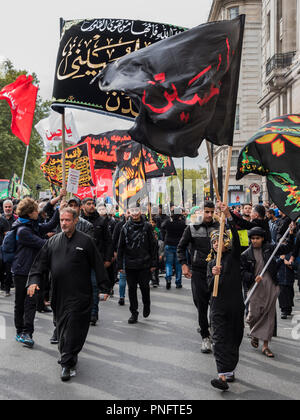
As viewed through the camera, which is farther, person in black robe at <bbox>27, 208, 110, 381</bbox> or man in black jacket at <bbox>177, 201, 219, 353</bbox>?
man in black jacket at <bbox>177, 201, 219, 353</bbox>

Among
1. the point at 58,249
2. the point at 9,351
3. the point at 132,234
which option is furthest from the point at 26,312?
the point at 132,234

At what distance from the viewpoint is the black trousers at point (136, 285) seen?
9602mm

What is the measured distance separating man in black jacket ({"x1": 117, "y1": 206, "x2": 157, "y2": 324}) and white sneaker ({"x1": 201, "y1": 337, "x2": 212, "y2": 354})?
236cm

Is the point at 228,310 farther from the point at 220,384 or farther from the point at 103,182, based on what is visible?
the point at 103,182

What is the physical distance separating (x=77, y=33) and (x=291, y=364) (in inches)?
228

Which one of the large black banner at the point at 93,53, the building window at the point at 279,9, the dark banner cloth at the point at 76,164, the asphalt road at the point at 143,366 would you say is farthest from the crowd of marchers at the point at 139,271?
the building window at the point at 279,9

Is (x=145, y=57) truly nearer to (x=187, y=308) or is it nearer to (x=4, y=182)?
(x=187, y=308)

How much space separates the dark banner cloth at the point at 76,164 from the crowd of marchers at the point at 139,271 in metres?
5.57

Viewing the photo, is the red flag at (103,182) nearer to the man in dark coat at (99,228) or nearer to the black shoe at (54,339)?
the man in dark coat at (99,228)

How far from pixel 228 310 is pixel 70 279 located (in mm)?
1820

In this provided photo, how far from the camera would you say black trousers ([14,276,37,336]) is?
7.73 metres

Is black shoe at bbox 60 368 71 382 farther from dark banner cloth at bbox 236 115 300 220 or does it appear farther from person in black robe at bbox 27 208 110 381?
dark banner cloth at bbox 236 115 300 220

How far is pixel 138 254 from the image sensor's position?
9.97 meters

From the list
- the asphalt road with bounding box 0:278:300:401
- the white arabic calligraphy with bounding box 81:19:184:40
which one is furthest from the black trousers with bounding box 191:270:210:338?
the white arabic calligraphy with bounding box 81:19:184:40
